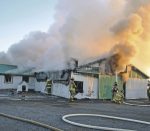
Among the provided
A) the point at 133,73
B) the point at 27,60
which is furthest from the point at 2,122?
the point at 27,60

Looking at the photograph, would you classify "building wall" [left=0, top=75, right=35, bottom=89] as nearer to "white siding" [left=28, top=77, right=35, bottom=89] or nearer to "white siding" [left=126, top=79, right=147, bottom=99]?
"white siding" [left=28, top=77, right=35, bottom=89]

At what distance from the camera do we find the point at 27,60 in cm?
4562

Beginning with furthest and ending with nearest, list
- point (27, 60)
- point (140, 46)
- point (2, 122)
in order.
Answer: point (27, 60) → point (140, 46) → point (2, 122)

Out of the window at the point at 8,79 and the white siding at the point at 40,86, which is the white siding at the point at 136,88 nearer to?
the white siding at the point at 40,86

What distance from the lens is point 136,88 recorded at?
35.9 meters

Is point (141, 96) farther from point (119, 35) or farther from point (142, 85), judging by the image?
point (119, 35)

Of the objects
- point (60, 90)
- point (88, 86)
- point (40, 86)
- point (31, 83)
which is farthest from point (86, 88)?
point (31, 83)

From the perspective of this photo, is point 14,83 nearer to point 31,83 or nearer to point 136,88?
point 31,83

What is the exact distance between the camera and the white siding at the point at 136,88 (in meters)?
35.3

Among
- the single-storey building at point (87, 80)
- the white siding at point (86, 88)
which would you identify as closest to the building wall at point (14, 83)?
the single-storey building at point (87, 80)

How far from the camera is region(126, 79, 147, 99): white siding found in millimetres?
35281

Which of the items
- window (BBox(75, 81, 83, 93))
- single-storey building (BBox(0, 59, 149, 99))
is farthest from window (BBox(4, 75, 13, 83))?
window (BBox(75, 81, 83, 93))

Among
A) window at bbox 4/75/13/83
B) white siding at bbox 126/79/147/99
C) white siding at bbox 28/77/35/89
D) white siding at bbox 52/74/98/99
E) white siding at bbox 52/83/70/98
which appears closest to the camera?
white siding at bbox 52/74/98/99

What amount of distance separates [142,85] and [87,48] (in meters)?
7.23
